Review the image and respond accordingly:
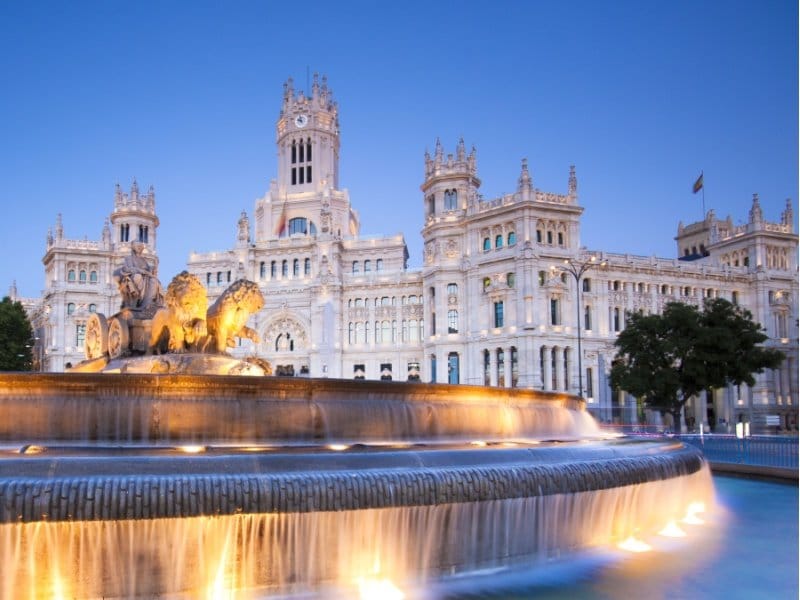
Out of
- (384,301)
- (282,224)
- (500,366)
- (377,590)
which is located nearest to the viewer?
(377,590)

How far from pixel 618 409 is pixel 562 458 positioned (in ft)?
174

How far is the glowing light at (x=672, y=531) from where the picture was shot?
1316cm

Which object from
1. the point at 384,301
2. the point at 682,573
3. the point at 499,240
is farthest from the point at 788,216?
the point at 682,573

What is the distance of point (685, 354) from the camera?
168 feet

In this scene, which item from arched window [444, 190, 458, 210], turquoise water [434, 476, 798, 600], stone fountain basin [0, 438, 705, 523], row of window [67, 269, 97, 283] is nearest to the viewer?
stone fountain basin [0, 438, 705, 523]

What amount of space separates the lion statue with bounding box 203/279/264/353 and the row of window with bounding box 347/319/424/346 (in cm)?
6037

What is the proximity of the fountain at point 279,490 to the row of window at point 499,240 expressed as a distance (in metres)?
52.7

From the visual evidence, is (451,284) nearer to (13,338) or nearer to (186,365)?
(13,338)

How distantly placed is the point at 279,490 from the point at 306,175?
284ft

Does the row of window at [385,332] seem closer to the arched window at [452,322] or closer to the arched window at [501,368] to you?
the arched window at [452,322]

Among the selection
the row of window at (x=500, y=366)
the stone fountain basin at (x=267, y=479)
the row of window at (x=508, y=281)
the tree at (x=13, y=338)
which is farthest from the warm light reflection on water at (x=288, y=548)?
the tree at (x=13, y=338)

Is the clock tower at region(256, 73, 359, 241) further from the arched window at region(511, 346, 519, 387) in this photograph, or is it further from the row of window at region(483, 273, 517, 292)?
the arched window at region(511, 346, 519, 387)

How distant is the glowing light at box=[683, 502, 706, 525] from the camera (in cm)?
1431

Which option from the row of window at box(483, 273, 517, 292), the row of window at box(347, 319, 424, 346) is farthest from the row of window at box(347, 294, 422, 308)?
the row of window at box(483, 273, 517, 292)
